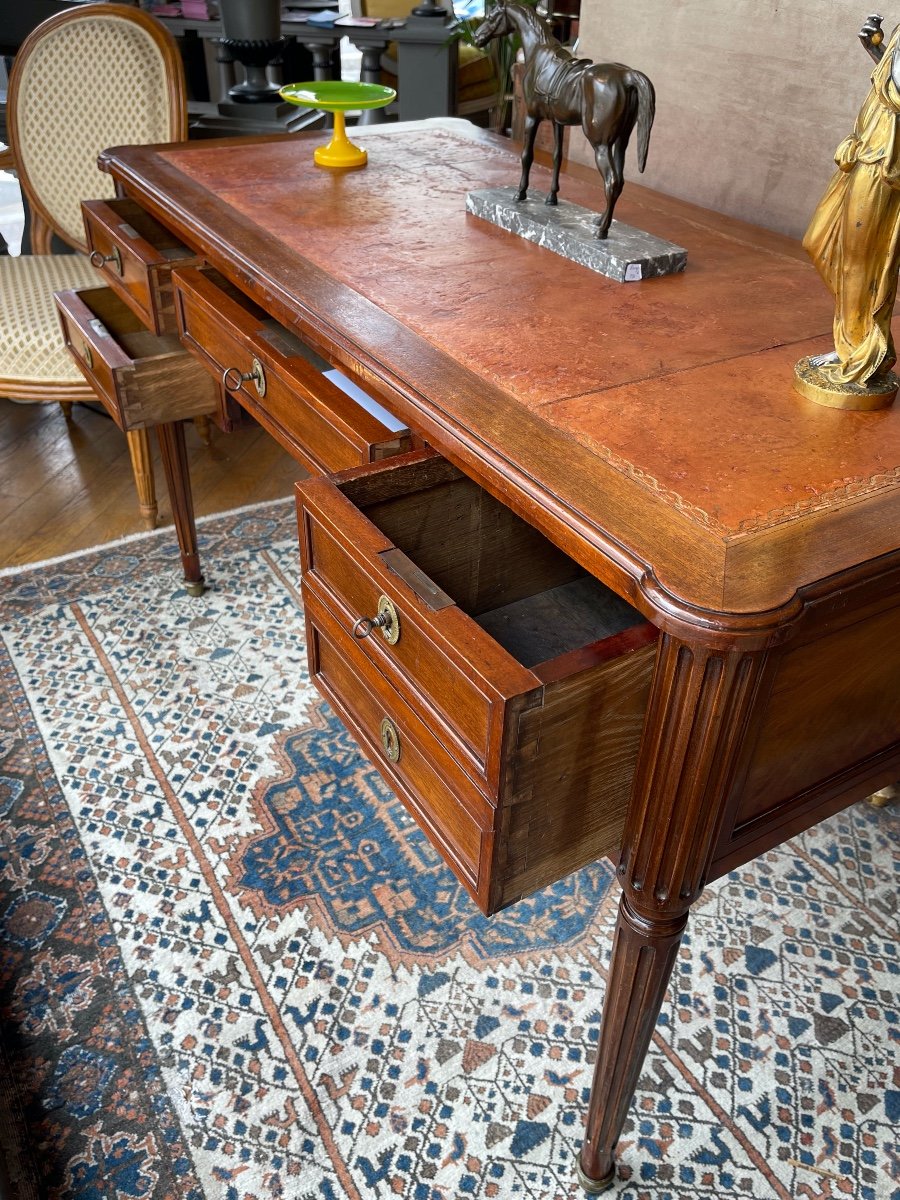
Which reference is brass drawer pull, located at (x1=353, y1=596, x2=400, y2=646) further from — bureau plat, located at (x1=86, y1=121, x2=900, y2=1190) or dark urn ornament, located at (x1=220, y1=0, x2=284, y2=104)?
dark urn ornament, located at (x1=220, y1=0, x2=284, y2=104)

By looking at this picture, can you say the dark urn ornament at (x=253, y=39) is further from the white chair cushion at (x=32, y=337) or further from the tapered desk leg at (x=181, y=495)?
the tapered desk leg at (x=181, y=495)

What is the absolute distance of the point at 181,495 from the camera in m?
1.64

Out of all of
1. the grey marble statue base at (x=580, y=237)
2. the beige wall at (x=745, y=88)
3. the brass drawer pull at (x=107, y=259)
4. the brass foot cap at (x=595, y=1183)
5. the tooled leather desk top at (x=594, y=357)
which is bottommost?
the brass foot cap at (x=595, y=1183)

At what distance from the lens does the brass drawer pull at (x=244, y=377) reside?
3.53 ft

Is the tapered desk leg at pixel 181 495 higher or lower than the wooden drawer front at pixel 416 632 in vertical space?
lower

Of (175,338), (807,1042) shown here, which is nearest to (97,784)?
(175,338)

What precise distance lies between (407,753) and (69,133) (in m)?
1.71

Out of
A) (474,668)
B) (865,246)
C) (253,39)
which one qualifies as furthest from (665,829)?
(253,39)

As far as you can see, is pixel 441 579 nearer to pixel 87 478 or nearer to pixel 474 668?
pixel 474 668

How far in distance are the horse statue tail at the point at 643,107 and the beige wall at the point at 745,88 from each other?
375mm

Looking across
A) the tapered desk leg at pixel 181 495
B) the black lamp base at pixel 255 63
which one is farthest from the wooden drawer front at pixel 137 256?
the black lamp base at pixel 255 63

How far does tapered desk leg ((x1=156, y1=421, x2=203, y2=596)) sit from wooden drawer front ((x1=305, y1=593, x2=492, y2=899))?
75 centimetres

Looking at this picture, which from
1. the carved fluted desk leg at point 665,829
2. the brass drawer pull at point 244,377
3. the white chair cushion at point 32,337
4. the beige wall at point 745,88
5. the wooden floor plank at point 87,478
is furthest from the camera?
the wooden floor plank at point 87,478

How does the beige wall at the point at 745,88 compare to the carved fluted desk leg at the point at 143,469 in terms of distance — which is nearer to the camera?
the beige wall at the point at 745,88
